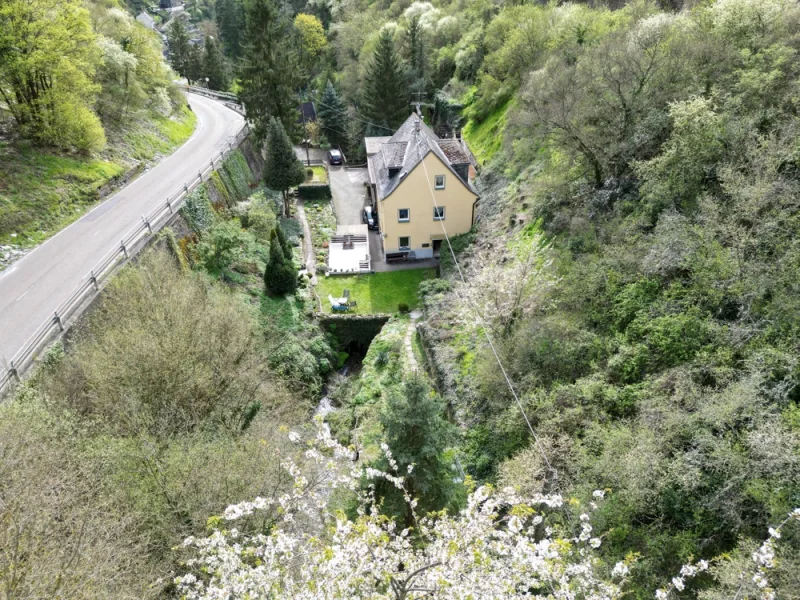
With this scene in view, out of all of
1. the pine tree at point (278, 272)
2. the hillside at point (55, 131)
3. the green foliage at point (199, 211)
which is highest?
the hillside at point (55, 131)

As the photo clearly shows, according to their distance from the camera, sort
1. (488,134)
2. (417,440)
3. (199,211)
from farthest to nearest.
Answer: (488,134) < (199,211) < (417,440)

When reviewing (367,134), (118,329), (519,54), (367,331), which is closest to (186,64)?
(367,134)

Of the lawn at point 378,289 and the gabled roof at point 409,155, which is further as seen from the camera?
the gabled roof at point 409,155

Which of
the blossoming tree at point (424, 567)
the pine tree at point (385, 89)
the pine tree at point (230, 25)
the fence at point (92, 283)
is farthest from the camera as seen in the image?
the pine tree at point (230, 25)

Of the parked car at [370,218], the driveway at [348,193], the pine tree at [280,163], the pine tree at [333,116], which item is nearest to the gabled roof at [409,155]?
the parked car at [370,218]

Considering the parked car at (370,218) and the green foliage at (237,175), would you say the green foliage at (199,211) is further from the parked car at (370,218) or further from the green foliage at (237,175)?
the parked car at (370,218)

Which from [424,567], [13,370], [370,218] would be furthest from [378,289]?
[424,567]

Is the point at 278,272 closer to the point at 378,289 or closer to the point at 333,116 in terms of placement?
the point at 378,289
